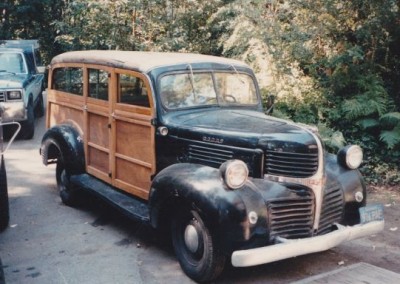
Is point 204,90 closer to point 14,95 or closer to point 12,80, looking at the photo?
point 14,95

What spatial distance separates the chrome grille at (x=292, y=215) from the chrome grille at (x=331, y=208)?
0.18m

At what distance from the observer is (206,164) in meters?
4.46

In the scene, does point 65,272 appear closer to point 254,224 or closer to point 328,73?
point 254,224

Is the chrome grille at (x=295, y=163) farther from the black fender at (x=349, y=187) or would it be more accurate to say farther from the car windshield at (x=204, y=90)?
the car windshield at (x=204, y=90)

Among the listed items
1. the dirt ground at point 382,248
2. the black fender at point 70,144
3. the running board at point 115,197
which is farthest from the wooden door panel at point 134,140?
the dirt ground at point 382,248

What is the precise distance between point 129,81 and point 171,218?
66.2 inches

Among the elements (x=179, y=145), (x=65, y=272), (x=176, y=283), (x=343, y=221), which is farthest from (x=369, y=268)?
(x=65, y=272)

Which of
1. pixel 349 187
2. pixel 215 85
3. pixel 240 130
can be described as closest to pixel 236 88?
pixel 215 85

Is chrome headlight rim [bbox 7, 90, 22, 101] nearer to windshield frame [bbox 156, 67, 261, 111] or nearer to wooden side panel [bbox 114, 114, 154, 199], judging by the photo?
wooden side panel [bbox 114, 114, 154, 199]

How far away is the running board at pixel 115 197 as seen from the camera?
477 centimetres

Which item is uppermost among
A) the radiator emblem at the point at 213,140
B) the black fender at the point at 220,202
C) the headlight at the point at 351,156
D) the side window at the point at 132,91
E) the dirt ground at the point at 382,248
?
the side window at the point at 132,91

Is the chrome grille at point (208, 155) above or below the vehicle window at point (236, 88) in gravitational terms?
below

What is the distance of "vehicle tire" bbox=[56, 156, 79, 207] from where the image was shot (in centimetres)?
618

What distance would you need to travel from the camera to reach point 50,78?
694 cm
